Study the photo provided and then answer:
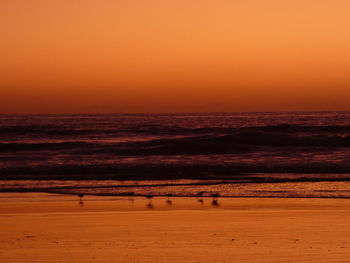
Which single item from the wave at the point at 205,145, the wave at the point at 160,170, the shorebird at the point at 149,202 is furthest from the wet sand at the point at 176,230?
the wave at the point at 205,145

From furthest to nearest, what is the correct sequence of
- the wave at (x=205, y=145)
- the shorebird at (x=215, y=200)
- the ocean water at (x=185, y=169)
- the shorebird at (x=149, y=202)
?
the wave at (x=205, y=145)
the ocean water at (x=185, y=169)
the shorebird at (x=215, y=200)
the shorebird at (x=149, y=202)

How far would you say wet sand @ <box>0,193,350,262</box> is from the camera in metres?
7.61

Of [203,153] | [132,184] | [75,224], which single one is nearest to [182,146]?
[203,153]


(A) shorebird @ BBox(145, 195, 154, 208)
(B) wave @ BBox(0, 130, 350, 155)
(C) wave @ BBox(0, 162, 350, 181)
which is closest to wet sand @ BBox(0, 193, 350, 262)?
(A) shorebird @ BBox(145, 195, 154, 208)

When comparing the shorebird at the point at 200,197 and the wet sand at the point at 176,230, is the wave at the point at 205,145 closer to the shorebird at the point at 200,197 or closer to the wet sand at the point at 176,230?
the shorebird at the point at 200,197

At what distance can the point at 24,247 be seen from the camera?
8086 mm

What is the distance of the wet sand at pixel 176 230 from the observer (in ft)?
25.0

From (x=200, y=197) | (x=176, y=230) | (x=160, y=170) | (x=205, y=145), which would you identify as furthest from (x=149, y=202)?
(x=205, y=145)

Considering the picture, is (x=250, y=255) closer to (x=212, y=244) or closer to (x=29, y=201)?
(x=212, y=244)

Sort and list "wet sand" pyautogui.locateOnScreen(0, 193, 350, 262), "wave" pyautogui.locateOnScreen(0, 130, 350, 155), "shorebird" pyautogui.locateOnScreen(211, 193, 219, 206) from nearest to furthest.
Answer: "wet sand" pyautogui.locateOnScreen(0, 193, 350, 262)
"shorebird" pyautogui.locateOnScreen(211, 193, 219, 206)
"wave" pyautogui.locateOnScreen(0, 130, 350, 155)

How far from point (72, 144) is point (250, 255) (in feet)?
96.0

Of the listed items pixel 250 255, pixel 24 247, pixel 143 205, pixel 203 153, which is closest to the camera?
pixel 250 255

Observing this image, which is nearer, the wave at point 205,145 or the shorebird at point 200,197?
the shorebird at point 200,197

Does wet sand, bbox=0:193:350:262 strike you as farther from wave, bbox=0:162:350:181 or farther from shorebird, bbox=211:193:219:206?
wave, bbox=0:162:350:181
